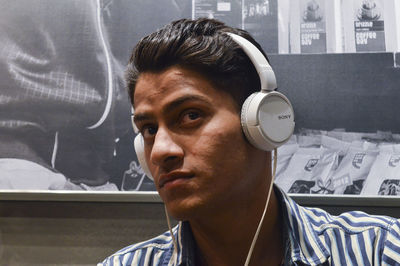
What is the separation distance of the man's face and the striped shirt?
5.7 inches

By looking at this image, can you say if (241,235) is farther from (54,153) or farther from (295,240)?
(54,153)

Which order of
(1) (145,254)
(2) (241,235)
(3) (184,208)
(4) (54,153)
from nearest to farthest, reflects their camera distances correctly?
(3) (184,208) → (2) (241,235) → (1) (145,254) → (4) (54,153)

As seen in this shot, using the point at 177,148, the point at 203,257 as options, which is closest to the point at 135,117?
the point at 177,148

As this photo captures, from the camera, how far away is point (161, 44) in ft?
2.38

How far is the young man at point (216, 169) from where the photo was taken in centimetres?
65

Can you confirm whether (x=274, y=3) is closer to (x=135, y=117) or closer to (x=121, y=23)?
(x=121, y=23)

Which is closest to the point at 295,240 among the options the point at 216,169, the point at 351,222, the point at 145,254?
the point at 351,222

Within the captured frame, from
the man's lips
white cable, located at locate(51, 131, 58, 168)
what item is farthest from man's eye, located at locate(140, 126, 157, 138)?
white cable, located at locate(51, 131, 58, 168)

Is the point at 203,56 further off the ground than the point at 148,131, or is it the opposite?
the point at 203,56

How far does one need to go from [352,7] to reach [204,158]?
74 centimetres

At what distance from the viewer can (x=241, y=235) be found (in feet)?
2.43

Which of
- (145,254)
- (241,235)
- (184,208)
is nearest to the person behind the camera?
(184,208)

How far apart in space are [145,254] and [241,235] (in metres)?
0.25

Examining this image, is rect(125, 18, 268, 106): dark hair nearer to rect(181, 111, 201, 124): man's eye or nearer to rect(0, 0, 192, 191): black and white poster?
rect(181, 111, 201, 124): man's eye
